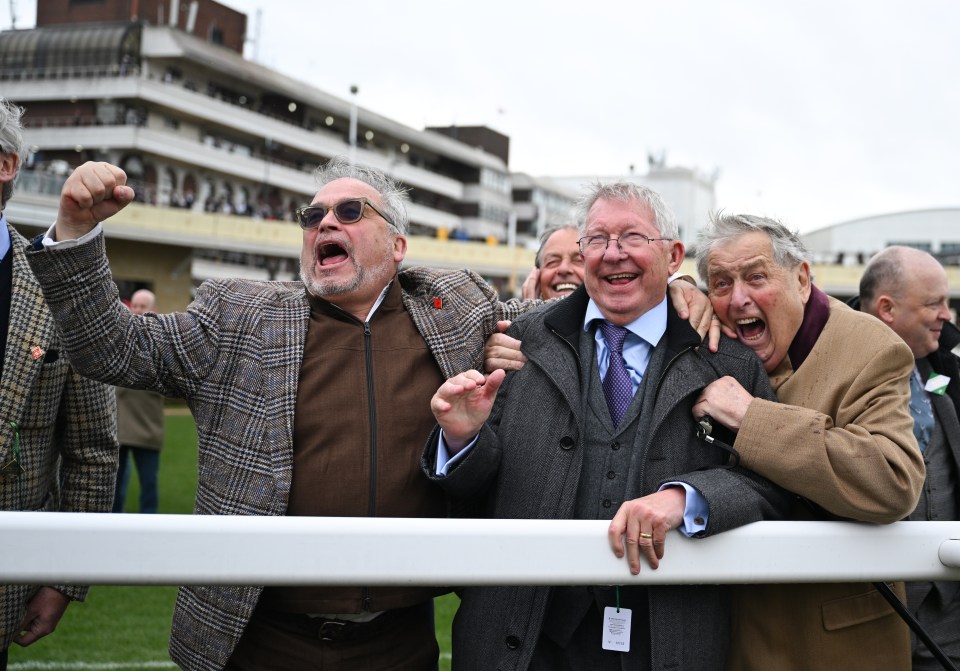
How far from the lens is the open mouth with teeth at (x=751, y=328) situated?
107 inches

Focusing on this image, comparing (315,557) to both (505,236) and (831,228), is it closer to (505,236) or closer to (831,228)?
(831,228)

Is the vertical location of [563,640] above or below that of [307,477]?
below

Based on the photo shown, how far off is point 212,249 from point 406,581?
126 ft

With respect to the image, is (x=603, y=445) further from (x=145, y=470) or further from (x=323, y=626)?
(x=145, y=470)

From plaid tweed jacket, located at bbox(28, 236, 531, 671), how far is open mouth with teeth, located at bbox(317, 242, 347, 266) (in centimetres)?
14

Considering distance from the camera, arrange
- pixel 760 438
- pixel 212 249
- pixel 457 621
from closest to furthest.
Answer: pixel 760 438
pixel 457 621
pixel 212 249

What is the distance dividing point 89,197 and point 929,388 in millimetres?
3093

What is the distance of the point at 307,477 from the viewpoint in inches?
101

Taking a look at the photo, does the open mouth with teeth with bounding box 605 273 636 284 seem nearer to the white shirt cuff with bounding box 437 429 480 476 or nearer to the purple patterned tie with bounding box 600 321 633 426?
the purple patterned tie with bounding box 600 321 633 426

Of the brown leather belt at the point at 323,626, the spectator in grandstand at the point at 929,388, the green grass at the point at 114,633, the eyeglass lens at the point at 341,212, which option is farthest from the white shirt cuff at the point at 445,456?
the green grass at the point at 114,633

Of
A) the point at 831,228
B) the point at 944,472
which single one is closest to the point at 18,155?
the point at 944,472

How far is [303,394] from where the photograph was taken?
2664 mm

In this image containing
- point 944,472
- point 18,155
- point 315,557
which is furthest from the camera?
point 944,472

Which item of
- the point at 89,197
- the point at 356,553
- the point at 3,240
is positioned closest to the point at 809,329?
the point at 356,553
